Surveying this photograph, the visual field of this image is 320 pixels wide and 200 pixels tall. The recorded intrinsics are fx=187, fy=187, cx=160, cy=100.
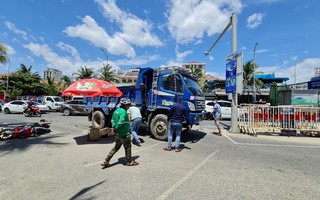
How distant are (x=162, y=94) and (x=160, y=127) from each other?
55.9 inches

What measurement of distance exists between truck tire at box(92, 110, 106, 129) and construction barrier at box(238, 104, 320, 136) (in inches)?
298

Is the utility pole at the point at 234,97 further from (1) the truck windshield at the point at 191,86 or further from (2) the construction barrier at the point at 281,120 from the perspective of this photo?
(1) the truck windshield at the point at 191,86

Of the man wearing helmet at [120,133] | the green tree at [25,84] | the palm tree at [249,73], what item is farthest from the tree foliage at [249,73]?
the green tree at [25,84]

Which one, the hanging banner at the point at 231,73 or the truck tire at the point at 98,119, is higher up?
the hanging banner at the point at 231,73

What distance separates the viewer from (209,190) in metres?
3.58

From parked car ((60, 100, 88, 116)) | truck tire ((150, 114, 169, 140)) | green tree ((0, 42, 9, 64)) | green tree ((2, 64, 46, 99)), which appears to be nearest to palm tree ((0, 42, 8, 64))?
green tree ((0, 42, 9, 64))

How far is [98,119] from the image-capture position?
33.8 ft

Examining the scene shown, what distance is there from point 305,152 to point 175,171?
5115 millimetres

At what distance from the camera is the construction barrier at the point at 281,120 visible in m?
9.52

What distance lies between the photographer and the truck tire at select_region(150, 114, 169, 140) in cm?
792

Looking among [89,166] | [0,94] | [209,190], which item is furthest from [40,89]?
[209,190]

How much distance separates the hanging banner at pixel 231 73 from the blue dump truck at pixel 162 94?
3.05 meters

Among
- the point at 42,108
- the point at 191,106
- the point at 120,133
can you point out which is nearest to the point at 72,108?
the point at 42,108

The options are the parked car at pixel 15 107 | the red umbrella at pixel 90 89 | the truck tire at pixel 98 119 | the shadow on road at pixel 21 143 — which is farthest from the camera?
the parked car at pixel 15 107
